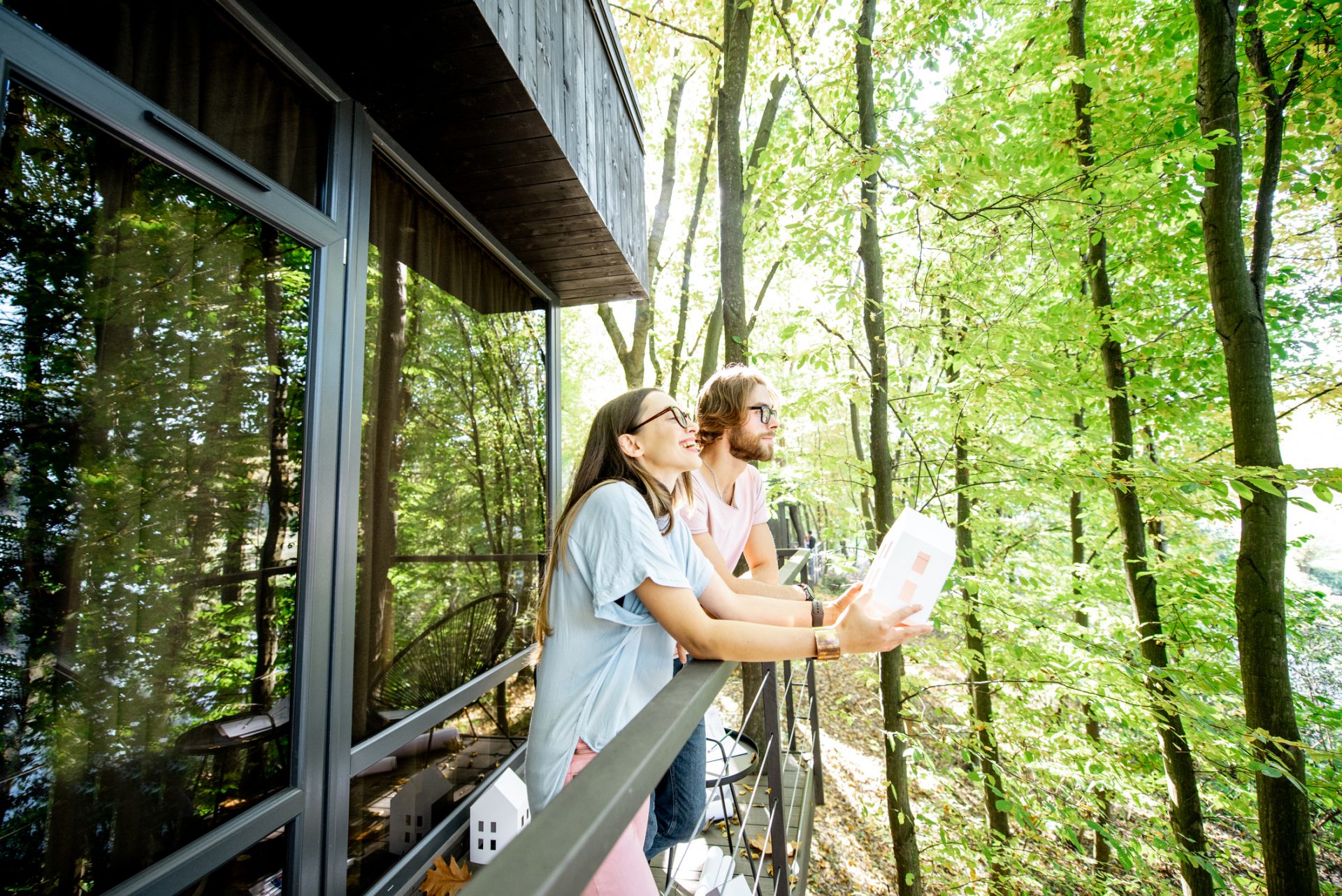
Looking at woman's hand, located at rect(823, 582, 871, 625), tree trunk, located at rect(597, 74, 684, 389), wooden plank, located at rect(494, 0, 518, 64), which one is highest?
tree trunk, located at rect(597, 74, 684, 389)

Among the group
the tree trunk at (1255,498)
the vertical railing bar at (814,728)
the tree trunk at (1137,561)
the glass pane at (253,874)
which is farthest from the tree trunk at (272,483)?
the tree trunk at (1255,498)

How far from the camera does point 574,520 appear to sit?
1.34m

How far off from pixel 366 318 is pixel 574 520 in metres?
1.24

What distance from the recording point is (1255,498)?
3.33 meters

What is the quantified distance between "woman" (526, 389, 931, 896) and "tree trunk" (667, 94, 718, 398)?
7.57 meters

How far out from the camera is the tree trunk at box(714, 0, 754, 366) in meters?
3.66

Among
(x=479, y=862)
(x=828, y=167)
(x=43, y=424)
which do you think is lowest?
(x=479, y=862)

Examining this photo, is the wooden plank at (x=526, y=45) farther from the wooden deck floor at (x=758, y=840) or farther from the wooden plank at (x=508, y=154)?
the wooden deck floor at (x=758, y=840)

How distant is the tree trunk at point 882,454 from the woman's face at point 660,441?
2.46 m

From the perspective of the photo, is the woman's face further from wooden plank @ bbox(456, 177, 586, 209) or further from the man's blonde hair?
wooden plank @ bbox(456, 177, 586, 209)

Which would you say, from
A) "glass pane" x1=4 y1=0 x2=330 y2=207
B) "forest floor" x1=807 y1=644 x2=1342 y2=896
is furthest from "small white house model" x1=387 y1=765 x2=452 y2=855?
"forest floor" x1=807 y1=644 x2=1342 y2=896

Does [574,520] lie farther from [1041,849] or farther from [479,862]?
[1041,849]

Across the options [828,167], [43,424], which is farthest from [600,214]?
[43,424]

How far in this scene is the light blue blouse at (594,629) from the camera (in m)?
1.25
